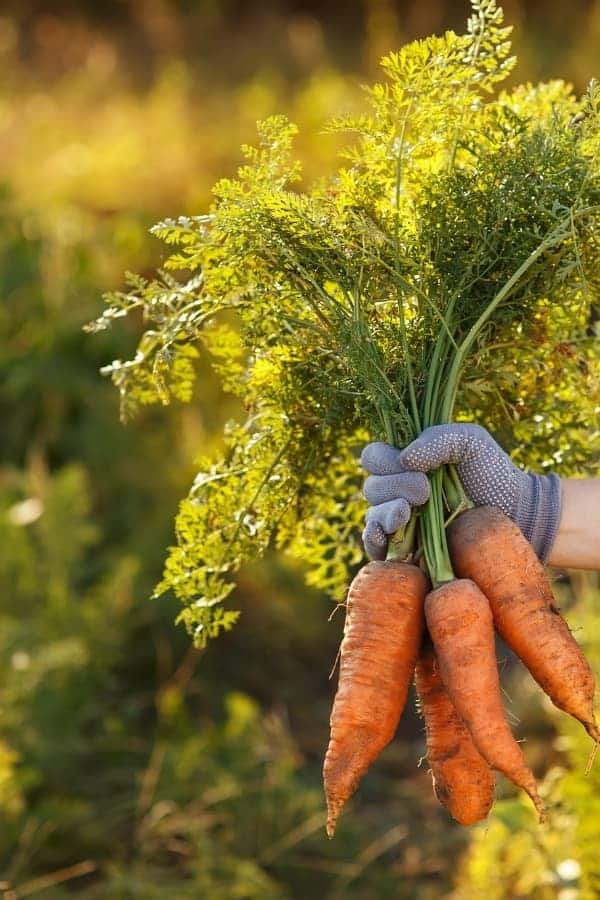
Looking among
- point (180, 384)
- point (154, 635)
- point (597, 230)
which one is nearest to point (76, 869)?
point (154, 635)

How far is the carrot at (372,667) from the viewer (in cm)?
189

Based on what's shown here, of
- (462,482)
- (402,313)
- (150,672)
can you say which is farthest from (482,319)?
(150,672)

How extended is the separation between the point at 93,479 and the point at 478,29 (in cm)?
345

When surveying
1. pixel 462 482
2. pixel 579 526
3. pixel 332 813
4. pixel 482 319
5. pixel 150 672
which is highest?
pixel 482 319

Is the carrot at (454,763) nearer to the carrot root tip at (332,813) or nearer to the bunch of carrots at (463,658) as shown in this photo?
the bunch of carrots at (463,658)

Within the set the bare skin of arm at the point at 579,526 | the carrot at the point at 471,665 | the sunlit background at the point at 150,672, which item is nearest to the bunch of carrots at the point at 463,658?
the carrot at the point at 471,665

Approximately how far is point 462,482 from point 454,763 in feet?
1.54

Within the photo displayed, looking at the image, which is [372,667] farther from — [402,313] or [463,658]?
[402,313]

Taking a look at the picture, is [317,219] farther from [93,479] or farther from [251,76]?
[251,76]

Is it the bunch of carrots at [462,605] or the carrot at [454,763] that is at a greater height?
the bunch of carrots at [462,605]

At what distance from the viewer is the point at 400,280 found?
1.90 metres

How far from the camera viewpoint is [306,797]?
3.68 meters

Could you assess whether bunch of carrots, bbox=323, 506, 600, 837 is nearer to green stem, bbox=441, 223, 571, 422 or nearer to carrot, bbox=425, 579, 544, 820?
carrot, bbox=425, 579, 544, 820

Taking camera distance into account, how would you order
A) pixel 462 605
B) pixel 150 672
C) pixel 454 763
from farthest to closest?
pixel 150 672, pixel 454 763, pixel 462 605
